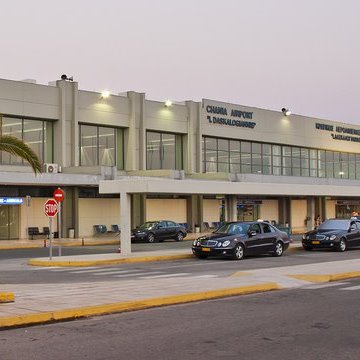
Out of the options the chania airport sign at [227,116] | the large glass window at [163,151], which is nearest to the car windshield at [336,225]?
the large glass window at [163,151]

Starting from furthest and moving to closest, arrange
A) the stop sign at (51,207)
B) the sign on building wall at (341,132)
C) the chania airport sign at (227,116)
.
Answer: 1. the sign on building wall at (341,132)
2. the chania airport sign at (227,116)
3. the stop sign at (51,207)

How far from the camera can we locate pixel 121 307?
1209 centimetres

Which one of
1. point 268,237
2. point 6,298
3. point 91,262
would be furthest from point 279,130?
point 6,298

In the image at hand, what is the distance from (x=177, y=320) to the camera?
36.1ft

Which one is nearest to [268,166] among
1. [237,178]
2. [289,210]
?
[289,210]

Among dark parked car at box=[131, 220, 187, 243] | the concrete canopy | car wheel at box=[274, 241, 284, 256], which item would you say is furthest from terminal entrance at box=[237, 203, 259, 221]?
car wheel at box=[274, 241, 284, 256]

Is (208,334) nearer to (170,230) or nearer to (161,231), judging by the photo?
(161,231)

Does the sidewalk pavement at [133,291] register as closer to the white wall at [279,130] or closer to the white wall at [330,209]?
the white wall at [279,130]

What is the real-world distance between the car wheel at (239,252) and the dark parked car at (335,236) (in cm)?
595

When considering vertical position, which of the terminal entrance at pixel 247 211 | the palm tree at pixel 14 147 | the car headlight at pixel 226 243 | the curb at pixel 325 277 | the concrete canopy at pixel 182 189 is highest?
the palm tree at pixel 14 147

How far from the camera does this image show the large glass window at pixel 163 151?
169 feet

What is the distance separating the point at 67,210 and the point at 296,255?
21230mm

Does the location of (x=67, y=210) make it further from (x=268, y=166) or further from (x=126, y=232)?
(x=268, y=166)

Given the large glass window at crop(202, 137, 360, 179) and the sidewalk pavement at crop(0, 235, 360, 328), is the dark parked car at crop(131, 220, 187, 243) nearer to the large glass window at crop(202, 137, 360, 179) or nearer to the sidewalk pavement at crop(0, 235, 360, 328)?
the large glass window at crop(202, 137, 360, 179)
